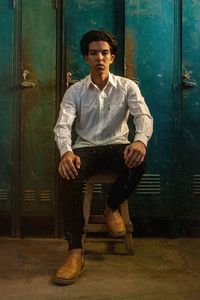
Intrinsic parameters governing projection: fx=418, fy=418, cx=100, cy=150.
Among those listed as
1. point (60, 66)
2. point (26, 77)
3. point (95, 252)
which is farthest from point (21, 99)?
point (95, 252)

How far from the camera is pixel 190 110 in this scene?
3.19m

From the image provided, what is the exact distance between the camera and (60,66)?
126 inches

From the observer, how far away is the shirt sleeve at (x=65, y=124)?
2607 millimetres

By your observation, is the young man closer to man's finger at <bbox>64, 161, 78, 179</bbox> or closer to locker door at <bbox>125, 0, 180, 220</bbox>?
man's finger at <bbox>64, 161, 78, 179</bbox>

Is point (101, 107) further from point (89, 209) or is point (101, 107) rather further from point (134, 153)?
point (89, 209)

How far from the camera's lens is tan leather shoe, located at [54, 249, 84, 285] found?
2.27 metres

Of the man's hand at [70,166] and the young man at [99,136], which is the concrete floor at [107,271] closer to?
the young man at [99,136]

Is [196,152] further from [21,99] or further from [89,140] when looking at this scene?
[21,99]

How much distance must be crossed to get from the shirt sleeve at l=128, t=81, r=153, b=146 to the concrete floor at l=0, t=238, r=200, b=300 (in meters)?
0.78

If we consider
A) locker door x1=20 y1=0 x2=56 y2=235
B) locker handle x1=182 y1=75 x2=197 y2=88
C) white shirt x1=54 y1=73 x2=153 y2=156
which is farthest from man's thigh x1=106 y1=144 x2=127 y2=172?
locker handle x1=182 y1=75 x2=197 y2=88

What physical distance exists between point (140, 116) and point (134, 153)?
294mm

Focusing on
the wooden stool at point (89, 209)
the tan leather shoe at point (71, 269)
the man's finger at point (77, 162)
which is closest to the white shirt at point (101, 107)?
the wooden stool at point (89, 209)

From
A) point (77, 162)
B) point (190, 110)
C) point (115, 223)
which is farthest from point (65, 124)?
point (190, 110)

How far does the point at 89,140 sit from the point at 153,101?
26.3 inches
